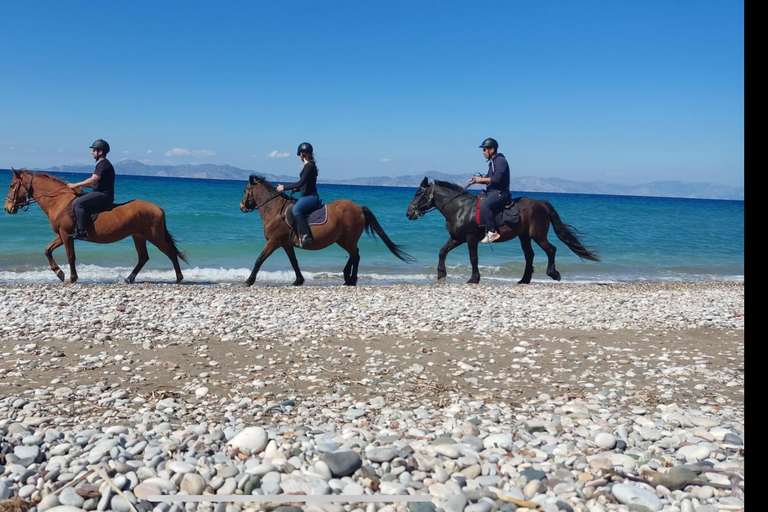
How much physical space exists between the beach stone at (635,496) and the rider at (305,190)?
371 inches

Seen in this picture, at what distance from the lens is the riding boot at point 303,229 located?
1244 centimetres

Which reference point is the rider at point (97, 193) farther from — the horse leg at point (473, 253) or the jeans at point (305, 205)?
the horse leg at point (473, 253)

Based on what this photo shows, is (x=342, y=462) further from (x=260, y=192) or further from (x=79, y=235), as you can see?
(x=79, y=235)

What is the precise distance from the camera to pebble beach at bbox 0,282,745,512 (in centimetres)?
343

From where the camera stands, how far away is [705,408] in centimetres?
516

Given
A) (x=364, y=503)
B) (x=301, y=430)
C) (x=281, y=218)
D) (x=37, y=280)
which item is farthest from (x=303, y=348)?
(x=37, y=280)

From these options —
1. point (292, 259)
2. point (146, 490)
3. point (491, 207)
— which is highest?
point (491, 207)

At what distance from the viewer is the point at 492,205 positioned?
44.3 ft

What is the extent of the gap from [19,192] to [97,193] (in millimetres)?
2000

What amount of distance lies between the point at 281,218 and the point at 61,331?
5941mm

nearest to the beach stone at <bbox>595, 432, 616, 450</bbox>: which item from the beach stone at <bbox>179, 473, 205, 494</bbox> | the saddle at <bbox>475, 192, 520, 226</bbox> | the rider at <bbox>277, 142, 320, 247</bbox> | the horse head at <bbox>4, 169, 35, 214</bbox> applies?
the beach stone at <bbox>179, 473, 205, 494</bbox>

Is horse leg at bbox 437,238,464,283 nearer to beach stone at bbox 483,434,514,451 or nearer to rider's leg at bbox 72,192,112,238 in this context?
rider's leg at bbox 72,192,112,238

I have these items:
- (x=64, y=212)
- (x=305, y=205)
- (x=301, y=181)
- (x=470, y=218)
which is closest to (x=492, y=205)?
(x=470, y=218)

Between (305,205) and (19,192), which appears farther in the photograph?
(19,192)
